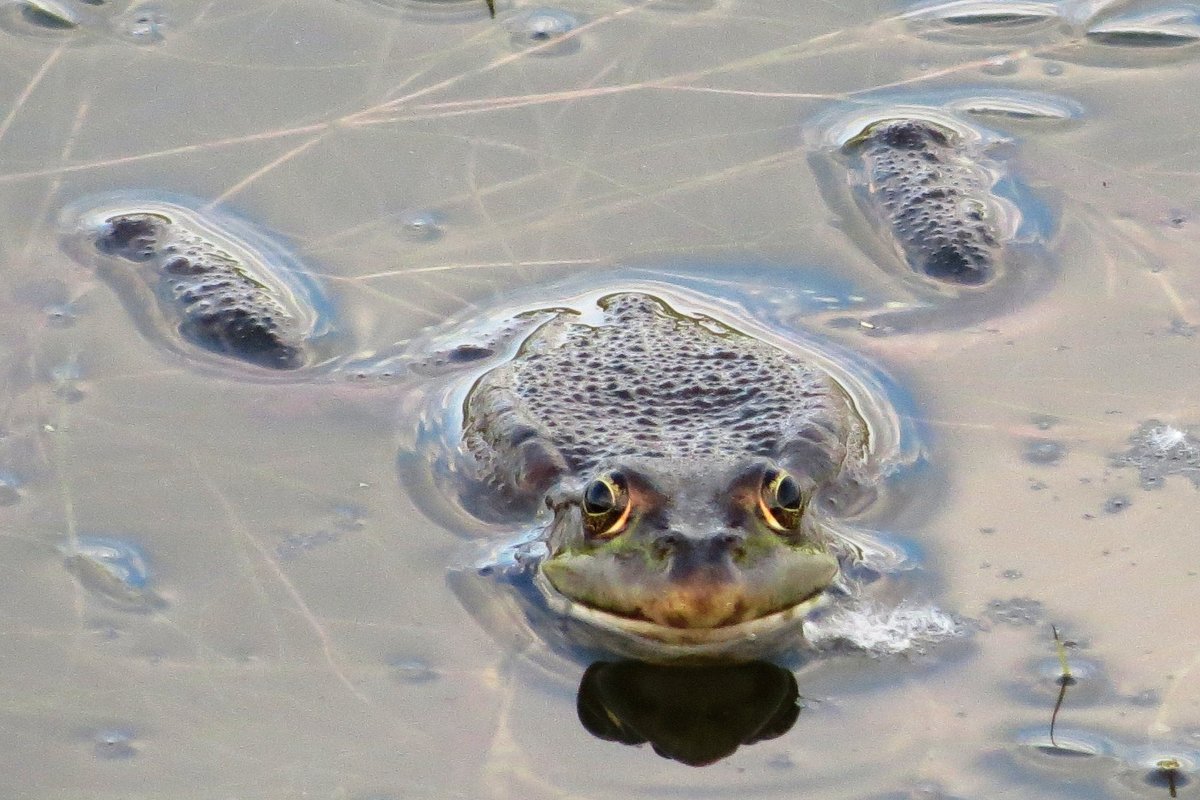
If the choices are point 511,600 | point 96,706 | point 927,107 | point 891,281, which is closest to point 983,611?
point 511,600

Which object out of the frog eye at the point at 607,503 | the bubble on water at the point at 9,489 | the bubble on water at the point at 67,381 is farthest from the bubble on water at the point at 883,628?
the bubble on water at the point at 67,381

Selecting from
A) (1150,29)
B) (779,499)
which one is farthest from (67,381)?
(1150,29)

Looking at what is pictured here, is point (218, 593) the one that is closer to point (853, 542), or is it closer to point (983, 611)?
point (853, 542)

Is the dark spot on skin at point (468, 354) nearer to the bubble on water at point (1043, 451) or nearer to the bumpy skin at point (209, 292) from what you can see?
the bumpy skin at point (209, 292)

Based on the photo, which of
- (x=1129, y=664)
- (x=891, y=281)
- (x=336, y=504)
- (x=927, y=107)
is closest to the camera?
(x=1129, y=664)

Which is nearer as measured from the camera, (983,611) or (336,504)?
(983,611)
